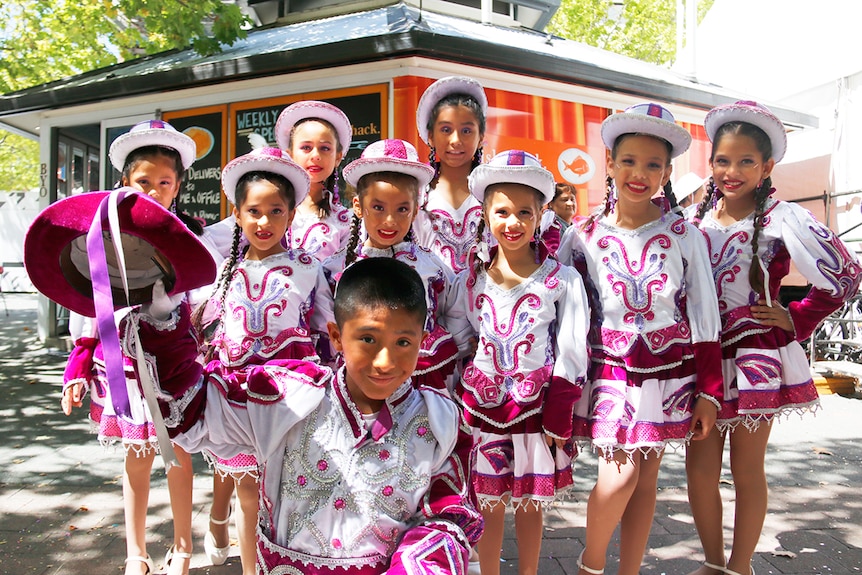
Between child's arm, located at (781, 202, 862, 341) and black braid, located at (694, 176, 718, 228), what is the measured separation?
1.10 ft

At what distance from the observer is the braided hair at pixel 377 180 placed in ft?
8.92

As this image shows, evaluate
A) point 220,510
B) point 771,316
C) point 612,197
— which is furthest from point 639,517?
point 220,510

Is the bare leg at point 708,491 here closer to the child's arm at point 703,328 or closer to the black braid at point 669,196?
the child's arm at point 703,328

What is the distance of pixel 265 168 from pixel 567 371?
1.47 metres

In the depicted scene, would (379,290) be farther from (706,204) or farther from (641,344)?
(706,204)

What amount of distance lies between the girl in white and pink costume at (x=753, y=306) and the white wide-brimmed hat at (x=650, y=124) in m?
0.32

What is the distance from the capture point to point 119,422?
2754 mm

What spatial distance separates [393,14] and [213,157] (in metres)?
2.93

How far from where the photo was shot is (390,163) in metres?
2.69

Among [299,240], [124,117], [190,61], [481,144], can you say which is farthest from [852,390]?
[124,117]

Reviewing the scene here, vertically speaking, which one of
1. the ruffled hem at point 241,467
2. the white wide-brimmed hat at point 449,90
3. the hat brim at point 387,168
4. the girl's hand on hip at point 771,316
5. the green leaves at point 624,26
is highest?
the green leaves at point 624,26

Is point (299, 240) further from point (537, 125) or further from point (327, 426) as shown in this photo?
point (537, 125)

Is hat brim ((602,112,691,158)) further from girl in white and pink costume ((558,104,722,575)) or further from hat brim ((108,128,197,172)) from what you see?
hat brim ((108,128,197,172))

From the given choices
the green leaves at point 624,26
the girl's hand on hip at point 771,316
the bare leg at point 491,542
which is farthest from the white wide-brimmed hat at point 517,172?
the green leaves at point 624,26
